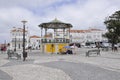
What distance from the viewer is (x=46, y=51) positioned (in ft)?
159

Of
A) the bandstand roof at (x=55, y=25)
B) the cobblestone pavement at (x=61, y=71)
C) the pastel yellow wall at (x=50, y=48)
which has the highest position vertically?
the bandstand roof at (x=55, y=25)

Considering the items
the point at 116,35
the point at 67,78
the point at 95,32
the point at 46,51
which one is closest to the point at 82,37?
the point at 95,32

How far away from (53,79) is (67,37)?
36.7 m

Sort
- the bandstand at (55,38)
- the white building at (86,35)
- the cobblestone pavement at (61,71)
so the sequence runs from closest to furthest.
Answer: the cobblestone pavement at (61,71) < the bandstand at (55,38) < the white building at (86,35)

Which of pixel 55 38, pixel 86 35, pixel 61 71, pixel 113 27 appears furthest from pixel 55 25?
pixel 86 35

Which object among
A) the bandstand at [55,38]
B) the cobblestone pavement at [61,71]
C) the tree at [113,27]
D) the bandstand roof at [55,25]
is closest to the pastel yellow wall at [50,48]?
the bandstand at [55,38]

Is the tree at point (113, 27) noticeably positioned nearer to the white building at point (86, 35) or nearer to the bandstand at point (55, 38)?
the bandstand at point (55, 38)

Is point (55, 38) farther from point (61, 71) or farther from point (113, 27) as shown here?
point (61, 71)

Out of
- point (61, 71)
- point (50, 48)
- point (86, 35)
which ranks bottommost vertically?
point (61, 71)

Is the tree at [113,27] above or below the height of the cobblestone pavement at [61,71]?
above

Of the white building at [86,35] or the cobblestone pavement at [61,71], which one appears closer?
the cobblestone pavement at [61,71]

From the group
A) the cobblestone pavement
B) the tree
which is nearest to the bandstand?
the tree

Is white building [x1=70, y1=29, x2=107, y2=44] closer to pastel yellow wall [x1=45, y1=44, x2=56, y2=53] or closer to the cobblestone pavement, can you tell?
pastel yellow wall [x1=45, y1=44, x2=56, y2=53]

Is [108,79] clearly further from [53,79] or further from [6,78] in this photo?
[6,78]
